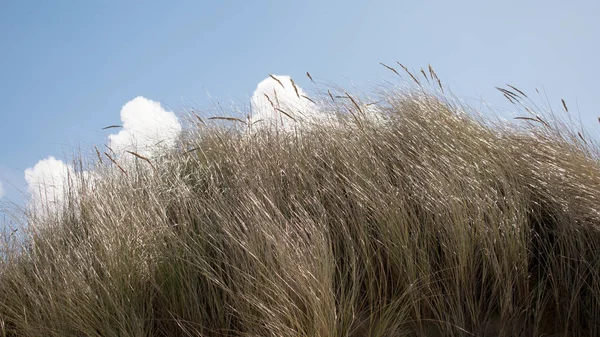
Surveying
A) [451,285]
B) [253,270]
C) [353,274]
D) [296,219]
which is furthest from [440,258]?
[253,270]

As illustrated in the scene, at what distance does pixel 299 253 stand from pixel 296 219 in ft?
1.50

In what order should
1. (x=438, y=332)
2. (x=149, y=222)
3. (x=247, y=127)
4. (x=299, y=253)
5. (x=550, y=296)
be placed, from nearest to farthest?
(x=299, y=253), (x=438, y=332), (x=550, y=296), (x=149, y=222), (x=247, y=127)

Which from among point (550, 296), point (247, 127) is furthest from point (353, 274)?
point (247, 127)

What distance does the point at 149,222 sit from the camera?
10.9ft

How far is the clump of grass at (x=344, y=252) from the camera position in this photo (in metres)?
2.70

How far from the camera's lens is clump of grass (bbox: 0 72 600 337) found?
2697 millimetres

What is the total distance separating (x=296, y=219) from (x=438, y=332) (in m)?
0.98

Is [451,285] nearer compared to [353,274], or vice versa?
[353,274]

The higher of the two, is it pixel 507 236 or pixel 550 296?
pixel 507 236

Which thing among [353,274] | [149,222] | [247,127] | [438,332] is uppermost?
[247,127]

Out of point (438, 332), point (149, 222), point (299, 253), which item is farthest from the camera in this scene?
point (149, 222)

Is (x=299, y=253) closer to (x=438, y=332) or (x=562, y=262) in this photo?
(x=438, y=332)

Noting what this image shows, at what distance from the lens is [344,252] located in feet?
9.80

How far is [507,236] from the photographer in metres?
2.93
